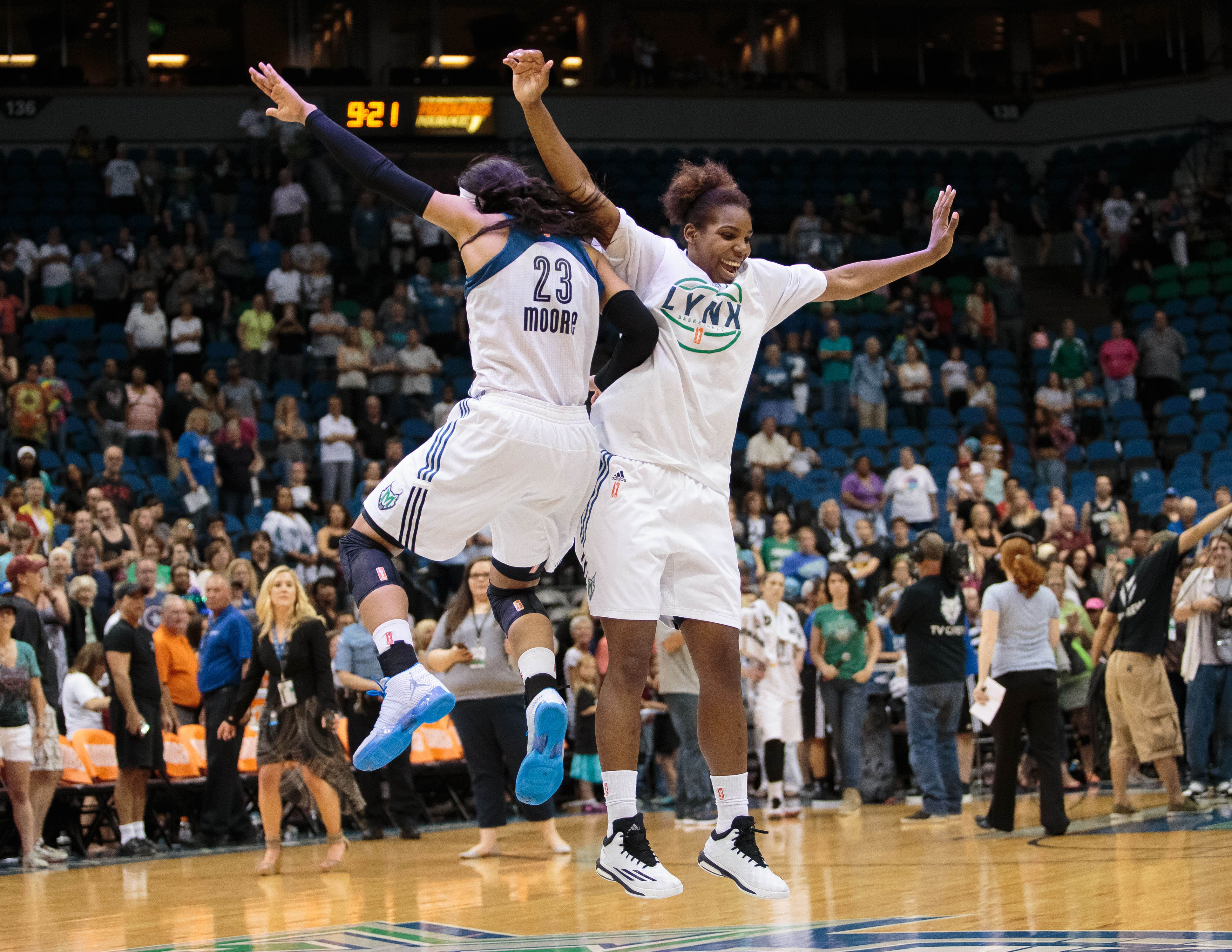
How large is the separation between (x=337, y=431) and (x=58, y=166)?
284 inches

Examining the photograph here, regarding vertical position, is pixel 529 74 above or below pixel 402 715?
above

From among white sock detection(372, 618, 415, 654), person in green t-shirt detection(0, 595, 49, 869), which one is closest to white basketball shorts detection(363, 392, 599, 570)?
white sock detection(372, 618, 415, 654)

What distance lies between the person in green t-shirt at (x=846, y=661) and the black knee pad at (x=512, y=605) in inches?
282

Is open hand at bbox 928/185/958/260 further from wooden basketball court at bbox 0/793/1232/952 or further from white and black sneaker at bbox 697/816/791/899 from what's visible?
wooden basketball court at bbox 0/793/1232/952

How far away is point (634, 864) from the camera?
15.2 ft

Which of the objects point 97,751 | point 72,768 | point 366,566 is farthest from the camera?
point 97,751

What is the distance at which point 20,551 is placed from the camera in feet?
36.4

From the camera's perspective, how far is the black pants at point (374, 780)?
11266mm

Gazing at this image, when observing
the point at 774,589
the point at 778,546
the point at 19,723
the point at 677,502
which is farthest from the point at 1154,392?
the point at 677,502

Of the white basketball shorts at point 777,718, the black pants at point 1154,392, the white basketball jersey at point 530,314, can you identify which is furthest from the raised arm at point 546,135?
the black pants at point 1154,392

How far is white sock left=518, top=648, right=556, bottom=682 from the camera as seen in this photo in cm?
475

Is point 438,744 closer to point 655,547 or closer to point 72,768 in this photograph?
point 72,768

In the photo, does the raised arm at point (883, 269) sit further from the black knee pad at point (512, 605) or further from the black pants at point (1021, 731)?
the black pants at point (1021, 731)

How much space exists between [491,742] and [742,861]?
15.8 feet
